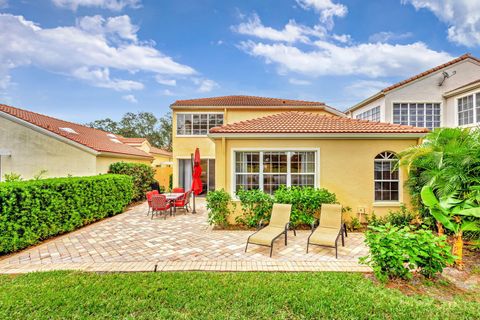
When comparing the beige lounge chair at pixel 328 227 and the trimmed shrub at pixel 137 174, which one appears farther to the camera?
the trimmed shrub at pixel 137 174

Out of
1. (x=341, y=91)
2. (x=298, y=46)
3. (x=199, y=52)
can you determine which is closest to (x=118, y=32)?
(x=199, y=52)

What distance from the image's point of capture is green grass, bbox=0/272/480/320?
3641mm

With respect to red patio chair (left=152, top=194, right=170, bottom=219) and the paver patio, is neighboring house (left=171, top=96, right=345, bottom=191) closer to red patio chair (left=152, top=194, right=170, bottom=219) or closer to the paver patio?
red patio chair (left=152, top=194, right=170, bottom=219)

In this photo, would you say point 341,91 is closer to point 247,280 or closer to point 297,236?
point 297,236

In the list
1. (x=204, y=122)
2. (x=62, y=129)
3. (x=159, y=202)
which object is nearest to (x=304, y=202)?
(x=159, y=202)

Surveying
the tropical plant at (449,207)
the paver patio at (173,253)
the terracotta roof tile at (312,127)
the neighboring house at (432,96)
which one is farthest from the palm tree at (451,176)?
the neighboring house at (432,96)

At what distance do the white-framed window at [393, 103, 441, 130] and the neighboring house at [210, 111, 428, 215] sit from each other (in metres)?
9.83

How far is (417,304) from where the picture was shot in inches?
153

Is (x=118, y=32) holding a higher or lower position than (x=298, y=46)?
lower

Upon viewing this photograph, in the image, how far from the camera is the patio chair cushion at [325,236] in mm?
6164

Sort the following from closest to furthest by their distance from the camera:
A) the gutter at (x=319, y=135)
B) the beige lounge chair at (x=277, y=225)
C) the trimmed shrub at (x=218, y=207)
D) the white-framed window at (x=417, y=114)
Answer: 1. the beige lounge chair at (x=277, y=225)
2. the trimmed shrub at (x=218, y=207)
3. the gutter at (x=319, y=135)
4. the white-framed window at (x=417, y=114)

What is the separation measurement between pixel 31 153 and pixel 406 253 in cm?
1961

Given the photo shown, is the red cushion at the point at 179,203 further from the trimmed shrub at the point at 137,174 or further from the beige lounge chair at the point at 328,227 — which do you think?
the beige lounge chair at the point at 328,227

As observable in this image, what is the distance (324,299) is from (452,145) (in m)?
6.77
